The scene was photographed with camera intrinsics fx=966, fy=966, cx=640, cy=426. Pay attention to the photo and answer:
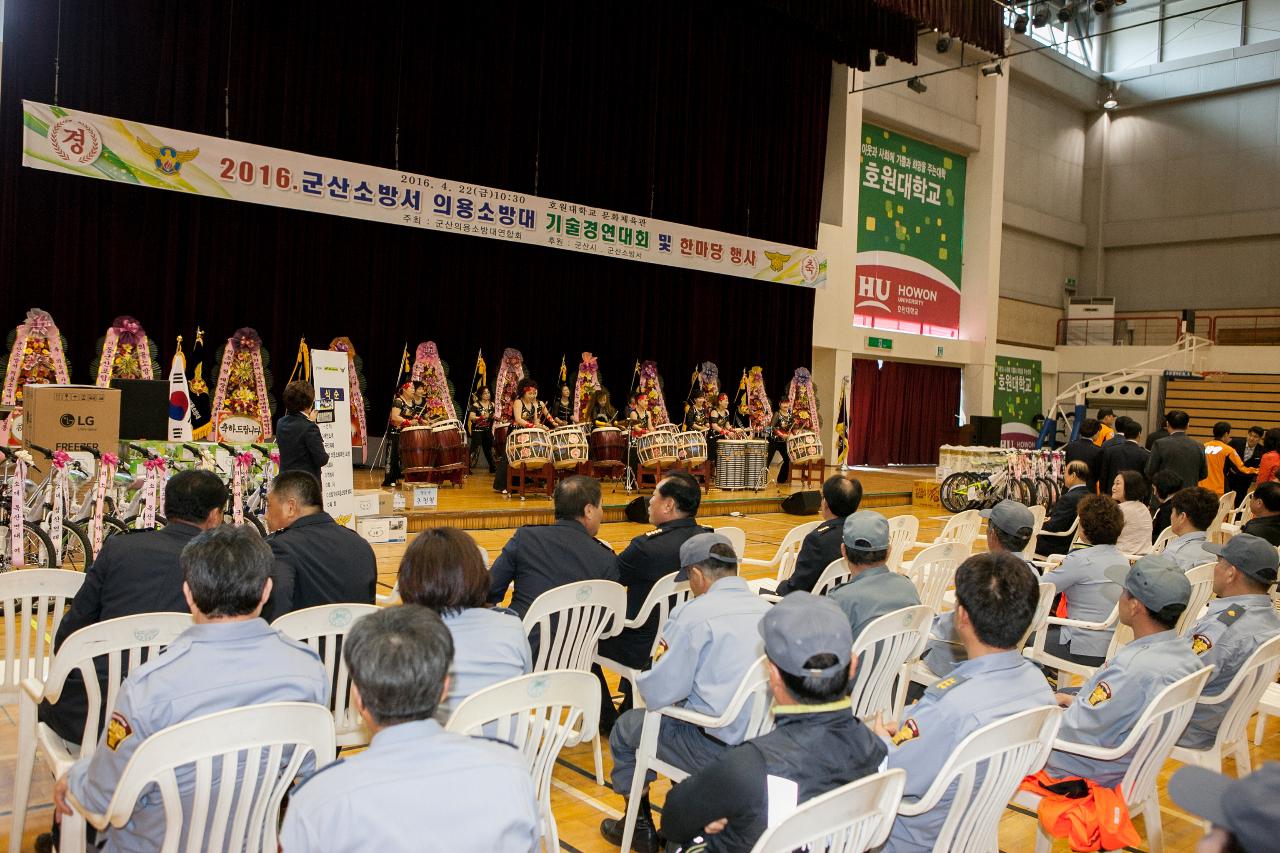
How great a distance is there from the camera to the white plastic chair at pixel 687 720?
2.51 m

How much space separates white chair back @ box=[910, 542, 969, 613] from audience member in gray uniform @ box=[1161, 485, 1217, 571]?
952mm

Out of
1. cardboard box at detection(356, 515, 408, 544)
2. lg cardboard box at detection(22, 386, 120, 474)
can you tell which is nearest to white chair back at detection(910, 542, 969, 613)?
cardboard box at detection(356, 515, 408, 544)

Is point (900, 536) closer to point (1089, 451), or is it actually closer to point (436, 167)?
point (1089, 451)

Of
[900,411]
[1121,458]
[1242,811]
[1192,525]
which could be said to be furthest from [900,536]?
[900,411]

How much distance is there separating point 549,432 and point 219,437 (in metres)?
3.28

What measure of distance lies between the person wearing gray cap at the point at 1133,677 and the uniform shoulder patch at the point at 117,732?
88.8 inches

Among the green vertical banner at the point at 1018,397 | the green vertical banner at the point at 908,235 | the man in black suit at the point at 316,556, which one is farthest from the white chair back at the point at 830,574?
the green vertical banner at the point at 1018,397

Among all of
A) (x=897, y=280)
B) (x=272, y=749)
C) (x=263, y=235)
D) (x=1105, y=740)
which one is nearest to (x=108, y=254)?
(x=263, y=235)

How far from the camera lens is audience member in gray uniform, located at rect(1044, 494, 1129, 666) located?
3947 mm

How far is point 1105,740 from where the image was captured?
2547mm

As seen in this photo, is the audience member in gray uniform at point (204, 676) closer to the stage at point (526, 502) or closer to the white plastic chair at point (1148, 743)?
the white plastic chair at point (1148, 743)

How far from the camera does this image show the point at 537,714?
2180mm

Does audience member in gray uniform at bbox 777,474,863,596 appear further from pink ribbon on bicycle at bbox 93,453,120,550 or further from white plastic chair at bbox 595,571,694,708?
pink ribbon on bicycle at bbox 93,453,120,550

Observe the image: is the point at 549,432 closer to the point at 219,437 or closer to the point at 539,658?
Result: the point at 219,437
